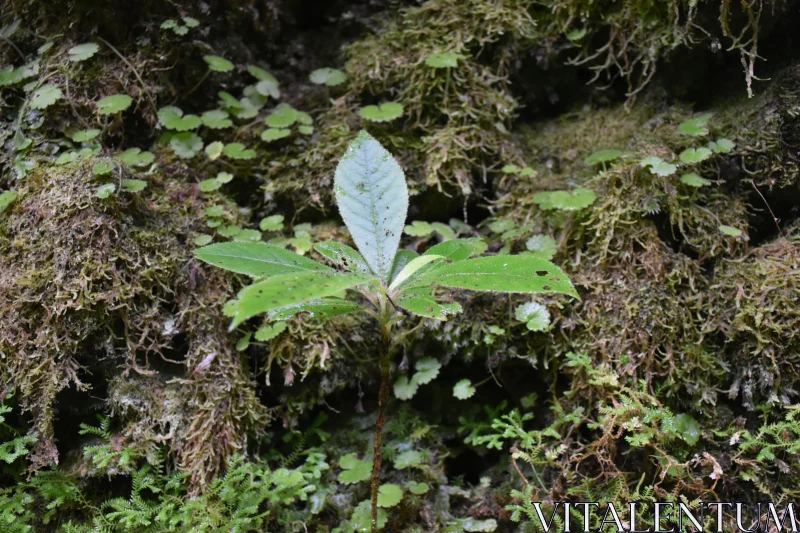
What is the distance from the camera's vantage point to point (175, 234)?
2266 millimetres

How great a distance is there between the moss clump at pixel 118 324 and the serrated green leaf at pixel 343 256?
0.85 metres

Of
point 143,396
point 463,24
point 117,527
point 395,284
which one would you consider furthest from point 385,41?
point 117,527

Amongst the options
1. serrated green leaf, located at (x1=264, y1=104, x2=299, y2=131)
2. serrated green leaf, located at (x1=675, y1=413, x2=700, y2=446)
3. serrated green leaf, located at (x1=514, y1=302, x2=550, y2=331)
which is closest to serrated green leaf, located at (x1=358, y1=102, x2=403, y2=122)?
serrated green leaf, located at (x1=264, y1=104, x2=299, y2=131)

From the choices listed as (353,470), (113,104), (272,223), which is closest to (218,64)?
(113,104)

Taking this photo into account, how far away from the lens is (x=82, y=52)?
2.51 m

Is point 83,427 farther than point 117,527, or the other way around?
point 83,427

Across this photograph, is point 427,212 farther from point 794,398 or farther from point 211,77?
point 794,398

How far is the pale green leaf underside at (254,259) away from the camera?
1.28 meters

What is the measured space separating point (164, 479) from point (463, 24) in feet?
8.50

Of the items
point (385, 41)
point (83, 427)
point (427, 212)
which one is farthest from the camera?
point (385, 41)

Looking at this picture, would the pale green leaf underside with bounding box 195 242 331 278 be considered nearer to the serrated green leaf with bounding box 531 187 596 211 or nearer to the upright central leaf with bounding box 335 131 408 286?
the upright central leaf with bounding box 335 131 408 286

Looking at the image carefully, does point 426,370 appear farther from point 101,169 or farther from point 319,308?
point 101,169

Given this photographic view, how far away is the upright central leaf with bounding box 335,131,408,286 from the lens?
4.80ft

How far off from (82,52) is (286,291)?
7.57 feet
